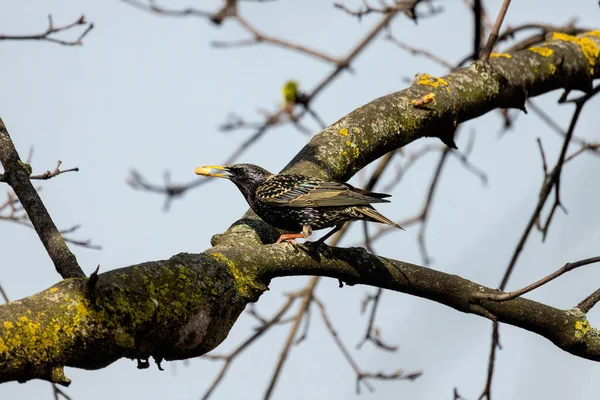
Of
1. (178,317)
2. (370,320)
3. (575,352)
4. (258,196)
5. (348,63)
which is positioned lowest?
(178,317)

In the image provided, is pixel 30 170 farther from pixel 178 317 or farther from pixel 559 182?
pixel 559 182

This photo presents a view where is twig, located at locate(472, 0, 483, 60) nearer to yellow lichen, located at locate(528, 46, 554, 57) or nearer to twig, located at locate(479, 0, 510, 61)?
yellow lichen, located at locate(528, 46, 554, 57)

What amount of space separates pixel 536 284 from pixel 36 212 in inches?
78.1

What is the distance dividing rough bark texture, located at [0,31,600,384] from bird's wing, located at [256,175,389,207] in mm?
111

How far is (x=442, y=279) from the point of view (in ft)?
12.5

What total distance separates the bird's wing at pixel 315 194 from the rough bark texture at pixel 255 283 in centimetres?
11

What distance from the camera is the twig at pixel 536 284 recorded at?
3.44 meters

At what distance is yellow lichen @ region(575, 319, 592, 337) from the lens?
3.95 m

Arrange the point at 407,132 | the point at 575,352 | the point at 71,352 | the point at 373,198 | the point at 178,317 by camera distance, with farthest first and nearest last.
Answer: the point at 407,132, the point at 373,198, the point at 575,352, the point at 178,317, the point at 71,352

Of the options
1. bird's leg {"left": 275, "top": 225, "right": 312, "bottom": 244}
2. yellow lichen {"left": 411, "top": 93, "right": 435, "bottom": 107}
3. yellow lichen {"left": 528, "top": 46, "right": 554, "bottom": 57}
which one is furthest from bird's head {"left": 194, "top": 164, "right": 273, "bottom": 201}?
yellow lichen {"left": 528, "top": 46, "right": 554, "bottom": 57}

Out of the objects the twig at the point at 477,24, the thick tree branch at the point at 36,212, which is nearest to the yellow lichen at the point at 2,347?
the thick tree branch at the point at 36,212

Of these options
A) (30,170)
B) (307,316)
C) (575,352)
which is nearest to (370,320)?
(307,316)

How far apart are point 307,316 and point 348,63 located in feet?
6.01

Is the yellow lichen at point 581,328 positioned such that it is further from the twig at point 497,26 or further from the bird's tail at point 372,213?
the twig at point 497,26
